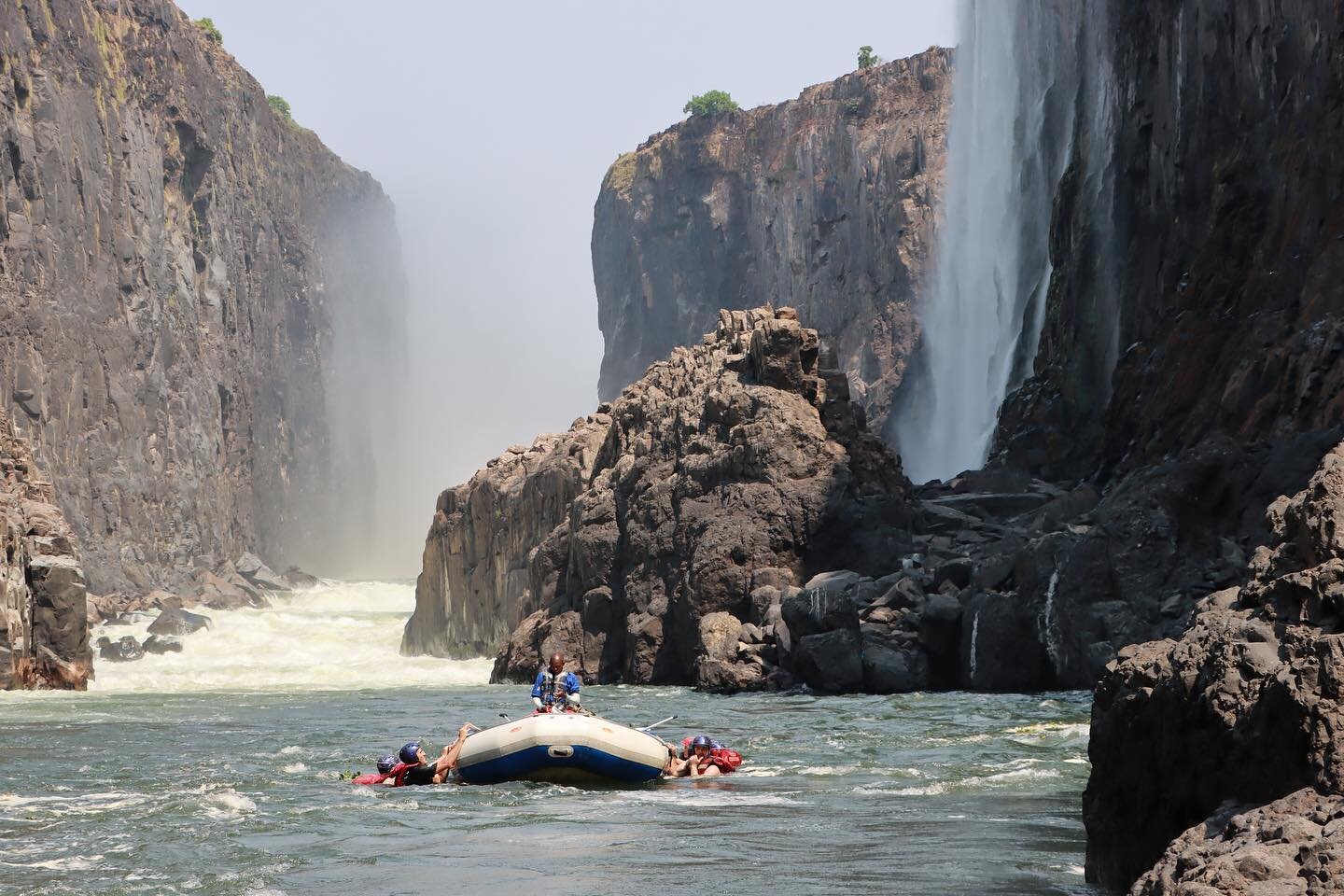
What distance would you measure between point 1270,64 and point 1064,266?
17395 millimetres

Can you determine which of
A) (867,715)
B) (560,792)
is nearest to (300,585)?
(867,715)

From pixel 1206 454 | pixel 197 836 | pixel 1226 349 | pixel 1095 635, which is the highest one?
pixel 1226 349

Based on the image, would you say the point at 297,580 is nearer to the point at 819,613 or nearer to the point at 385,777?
the point at 819,613

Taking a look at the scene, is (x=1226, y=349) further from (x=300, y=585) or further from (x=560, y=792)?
(x=300, y=585)

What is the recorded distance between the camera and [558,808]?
1861 centimetres

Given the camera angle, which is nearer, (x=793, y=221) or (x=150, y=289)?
(x=150, y=289)

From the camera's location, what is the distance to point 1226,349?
149ft

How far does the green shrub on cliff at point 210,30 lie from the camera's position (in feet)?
405

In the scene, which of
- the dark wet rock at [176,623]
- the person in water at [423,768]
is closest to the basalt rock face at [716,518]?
the person in water at [423,768]

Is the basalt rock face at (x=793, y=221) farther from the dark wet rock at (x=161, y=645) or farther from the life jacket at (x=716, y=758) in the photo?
the life jacket at (x=716, y=758)

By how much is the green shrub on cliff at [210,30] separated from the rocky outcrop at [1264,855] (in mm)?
121283

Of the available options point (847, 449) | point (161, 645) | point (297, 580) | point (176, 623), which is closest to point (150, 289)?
point (297, 580)

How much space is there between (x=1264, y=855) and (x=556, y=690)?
13849mm

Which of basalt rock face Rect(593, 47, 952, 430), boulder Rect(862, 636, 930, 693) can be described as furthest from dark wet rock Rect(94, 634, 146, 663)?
basalt rock face Rect(593, 47, 952, 430)
